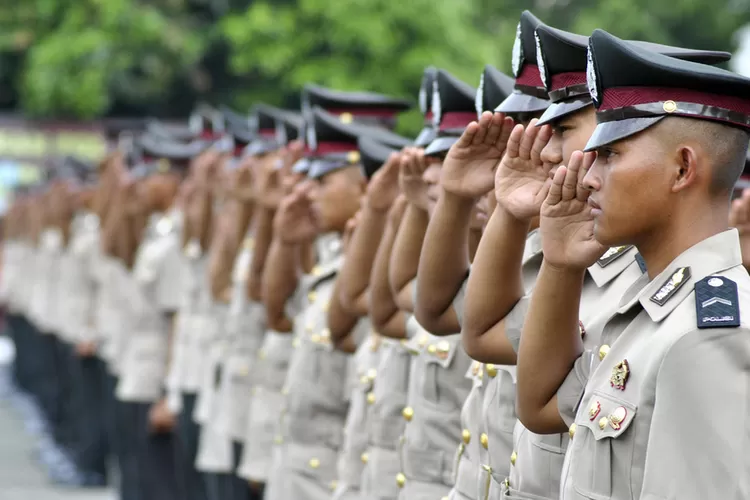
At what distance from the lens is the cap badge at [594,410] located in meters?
3.03

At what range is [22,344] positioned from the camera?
2020 cm

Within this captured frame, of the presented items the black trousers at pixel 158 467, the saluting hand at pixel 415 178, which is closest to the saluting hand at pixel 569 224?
the saluting hand at pixel 415 178

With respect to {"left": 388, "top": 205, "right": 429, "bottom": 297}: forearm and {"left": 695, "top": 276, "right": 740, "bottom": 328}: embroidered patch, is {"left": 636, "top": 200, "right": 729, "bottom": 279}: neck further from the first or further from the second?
{"left": 388, "top": 205, "right": 429, "bottom": 297}: forearm

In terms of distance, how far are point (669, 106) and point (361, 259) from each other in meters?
2.64

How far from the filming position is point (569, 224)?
10.8 feet

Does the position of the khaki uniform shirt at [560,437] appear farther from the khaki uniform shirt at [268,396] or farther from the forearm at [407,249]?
the khaki uniform shirt at [268,396]

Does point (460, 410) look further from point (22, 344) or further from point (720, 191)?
point (22, 344)

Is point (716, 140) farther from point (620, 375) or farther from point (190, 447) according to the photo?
point (190, 447)

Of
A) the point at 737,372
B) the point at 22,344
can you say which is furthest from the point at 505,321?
the point at 22,344

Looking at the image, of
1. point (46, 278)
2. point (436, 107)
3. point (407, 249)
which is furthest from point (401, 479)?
point (46, 278)

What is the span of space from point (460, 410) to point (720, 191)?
6.31 feet

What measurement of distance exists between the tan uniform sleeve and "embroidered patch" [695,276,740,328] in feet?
0.05

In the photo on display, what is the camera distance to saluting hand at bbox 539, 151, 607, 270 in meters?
3.26

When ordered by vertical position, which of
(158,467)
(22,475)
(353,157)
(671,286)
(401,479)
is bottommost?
(22,475)
